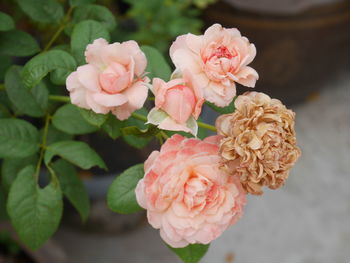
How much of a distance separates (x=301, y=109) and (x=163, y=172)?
1505 millimetres

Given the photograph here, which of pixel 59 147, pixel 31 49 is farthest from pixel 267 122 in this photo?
pixel 31 49

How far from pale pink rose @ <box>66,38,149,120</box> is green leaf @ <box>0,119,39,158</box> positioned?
235 millimetres

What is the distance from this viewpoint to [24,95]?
84 centimetres

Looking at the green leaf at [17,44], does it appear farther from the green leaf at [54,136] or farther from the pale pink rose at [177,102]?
the pale pink rose at [177,102]

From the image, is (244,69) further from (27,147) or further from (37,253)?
(37,253)

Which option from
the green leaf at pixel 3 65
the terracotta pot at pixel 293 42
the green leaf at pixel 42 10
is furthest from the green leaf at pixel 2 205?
the terracotta pot at pixel 293 42

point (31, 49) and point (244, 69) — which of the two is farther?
point (31, 49)

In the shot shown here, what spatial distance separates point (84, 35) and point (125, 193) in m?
0.23

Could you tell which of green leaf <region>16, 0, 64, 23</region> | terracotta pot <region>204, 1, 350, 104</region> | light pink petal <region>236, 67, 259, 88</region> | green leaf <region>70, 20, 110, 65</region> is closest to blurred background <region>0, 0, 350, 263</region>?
terracotta pot <region>204, 1, 350, 104</region>

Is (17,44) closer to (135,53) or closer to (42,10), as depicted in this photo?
(42,10)

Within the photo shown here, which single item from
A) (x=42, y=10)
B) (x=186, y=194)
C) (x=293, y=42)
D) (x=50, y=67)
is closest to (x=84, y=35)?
(x=50, y=67)

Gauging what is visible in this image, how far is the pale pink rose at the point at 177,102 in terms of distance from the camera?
0.58 metres

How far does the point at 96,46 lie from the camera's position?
0.60 m

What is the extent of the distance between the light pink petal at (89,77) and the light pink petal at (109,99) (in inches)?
0.4
